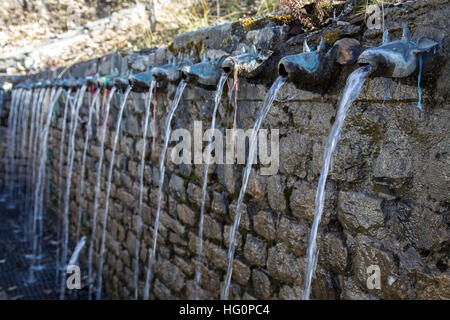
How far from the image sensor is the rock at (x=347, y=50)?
180 centimetres

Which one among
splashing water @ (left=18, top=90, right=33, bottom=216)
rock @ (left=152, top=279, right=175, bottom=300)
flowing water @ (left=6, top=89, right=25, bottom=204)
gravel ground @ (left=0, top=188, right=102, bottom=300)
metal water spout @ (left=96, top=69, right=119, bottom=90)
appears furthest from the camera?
flowing water @ (left=6, top=89, right=25, bottom=204)

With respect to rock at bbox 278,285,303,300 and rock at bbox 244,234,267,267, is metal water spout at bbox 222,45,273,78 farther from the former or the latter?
rock at bbox 278,285,303,300

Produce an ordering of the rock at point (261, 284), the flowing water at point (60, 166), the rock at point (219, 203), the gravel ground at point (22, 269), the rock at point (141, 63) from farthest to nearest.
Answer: the flowing water at point (60, 166) < the gravel ground at point (22, 269) < the rock at point (141, 63) < the rock at point (219, 203) < the rock at point (261, 284)

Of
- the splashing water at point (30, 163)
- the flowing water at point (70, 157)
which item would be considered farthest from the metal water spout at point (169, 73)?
the splashing water at point (30, 163)

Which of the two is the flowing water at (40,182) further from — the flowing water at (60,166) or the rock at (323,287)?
the rock at (323,287)

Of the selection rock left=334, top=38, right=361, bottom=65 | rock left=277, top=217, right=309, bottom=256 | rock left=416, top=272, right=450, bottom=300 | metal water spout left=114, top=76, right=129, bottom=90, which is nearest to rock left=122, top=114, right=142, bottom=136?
metal water spout left=114, top=76, right=129, bottom=90

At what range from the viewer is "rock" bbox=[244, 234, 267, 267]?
7.97 ft

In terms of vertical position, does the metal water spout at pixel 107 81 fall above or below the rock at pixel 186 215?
above

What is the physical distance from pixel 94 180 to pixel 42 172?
A: 2.22 metres

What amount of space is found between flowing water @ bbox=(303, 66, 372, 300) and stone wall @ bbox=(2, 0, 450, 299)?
73 millimetres

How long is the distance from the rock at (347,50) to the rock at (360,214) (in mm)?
584

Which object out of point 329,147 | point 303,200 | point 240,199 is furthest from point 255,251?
point 329,147

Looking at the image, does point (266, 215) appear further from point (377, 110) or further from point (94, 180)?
point (94, 180)

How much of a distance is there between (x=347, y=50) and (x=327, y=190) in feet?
2.12
